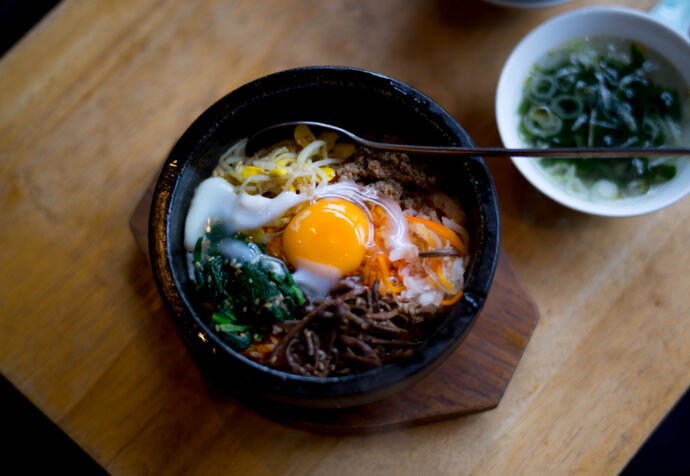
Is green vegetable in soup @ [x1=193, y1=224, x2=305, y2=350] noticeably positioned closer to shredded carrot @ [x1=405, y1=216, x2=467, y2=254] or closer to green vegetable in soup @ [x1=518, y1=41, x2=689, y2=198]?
shredded carrot @ [x1=405, y1=216, x2=467, y2=254]

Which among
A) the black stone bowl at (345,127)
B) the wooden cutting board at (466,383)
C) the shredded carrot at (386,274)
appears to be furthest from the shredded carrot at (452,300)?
the wooden cutting board at (466,383)

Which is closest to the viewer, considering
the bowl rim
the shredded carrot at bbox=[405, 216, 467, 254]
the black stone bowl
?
the black stone bowl

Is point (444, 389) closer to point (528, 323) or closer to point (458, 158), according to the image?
point (528, 323)

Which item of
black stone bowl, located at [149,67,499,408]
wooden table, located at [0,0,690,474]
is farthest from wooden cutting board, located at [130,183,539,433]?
black stone bowl, located at [149,67,499,408]

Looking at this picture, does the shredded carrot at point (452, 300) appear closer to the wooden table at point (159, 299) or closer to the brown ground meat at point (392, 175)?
the brown ground meat at point (392, 175)

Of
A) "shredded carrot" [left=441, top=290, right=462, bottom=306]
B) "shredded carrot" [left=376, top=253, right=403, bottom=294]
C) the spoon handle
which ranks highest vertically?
the spoon handle

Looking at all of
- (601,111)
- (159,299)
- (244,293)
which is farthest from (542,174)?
(159,299)

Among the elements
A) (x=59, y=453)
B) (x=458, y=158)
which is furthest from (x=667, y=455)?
(x=59, y=453)
